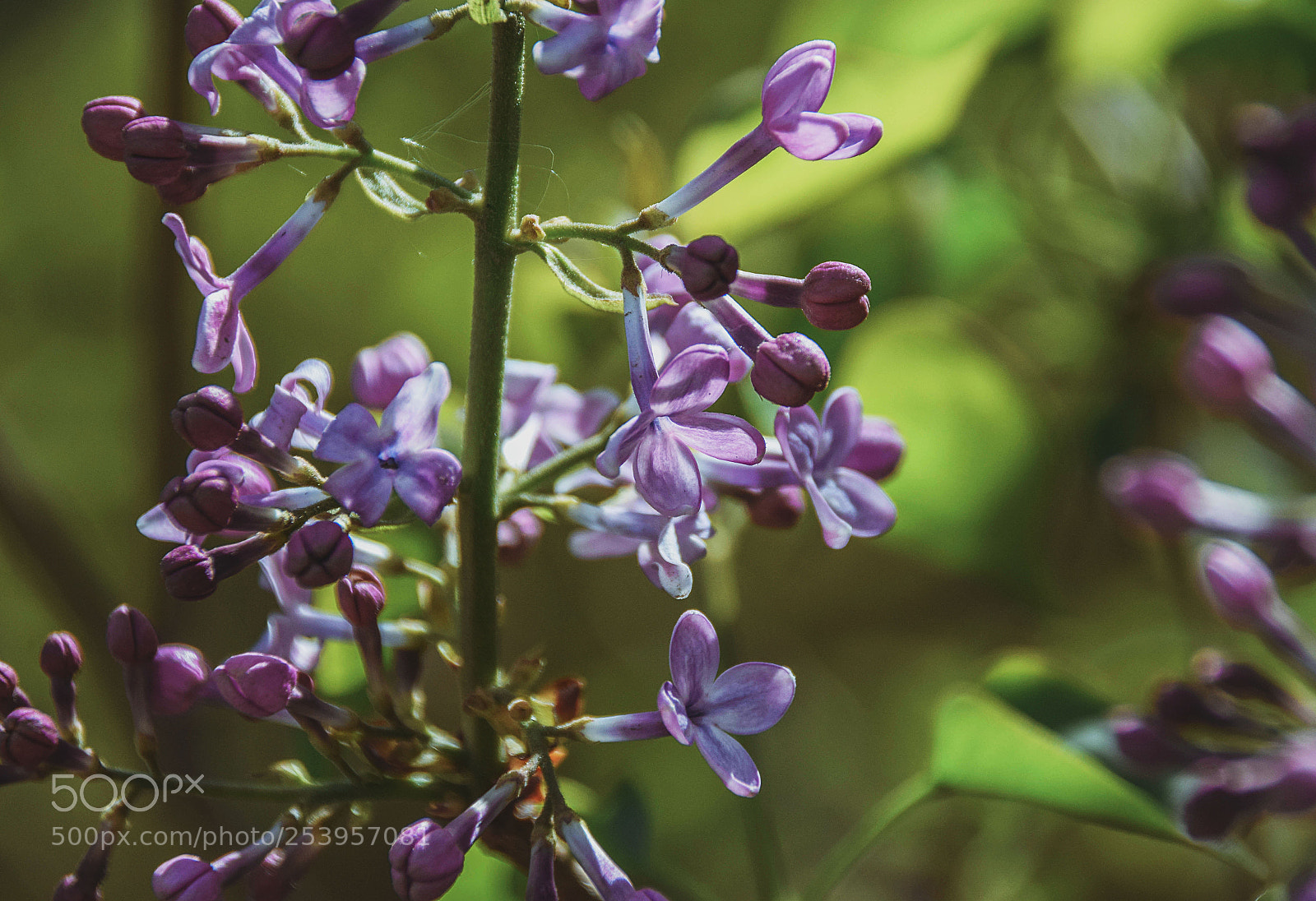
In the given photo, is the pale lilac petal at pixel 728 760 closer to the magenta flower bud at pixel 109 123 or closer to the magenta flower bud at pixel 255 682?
the magenta flower bud at pixel 255 682

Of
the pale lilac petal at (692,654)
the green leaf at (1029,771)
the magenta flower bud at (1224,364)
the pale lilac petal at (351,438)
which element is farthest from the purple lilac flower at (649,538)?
the magenta flower bud at (1224,364)

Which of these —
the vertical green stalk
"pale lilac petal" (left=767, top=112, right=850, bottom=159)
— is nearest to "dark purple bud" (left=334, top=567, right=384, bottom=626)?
the vertical green stalk

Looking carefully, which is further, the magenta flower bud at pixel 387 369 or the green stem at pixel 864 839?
the green stem at pixel 864 839

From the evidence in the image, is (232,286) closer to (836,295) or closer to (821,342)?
(836,295)

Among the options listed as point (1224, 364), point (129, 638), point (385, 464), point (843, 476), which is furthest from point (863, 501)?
point (1224, 364)

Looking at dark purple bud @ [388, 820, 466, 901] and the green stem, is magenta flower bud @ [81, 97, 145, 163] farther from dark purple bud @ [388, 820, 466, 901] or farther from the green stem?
the green stem
